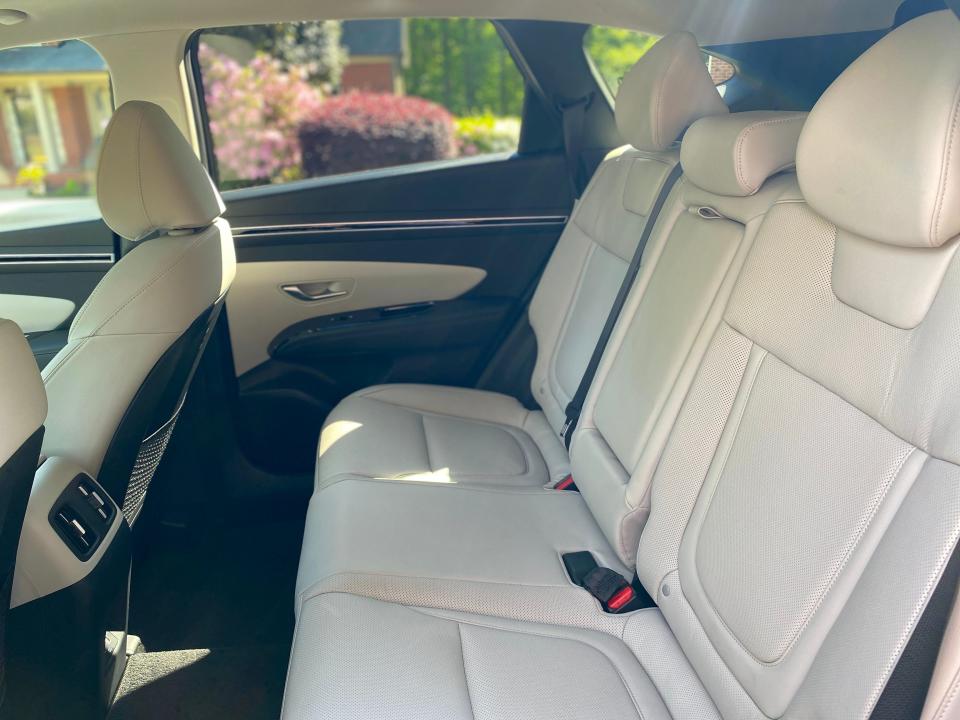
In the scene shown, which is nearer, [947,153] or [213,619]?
[947,153]

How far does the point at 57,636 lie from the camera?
4.36ft

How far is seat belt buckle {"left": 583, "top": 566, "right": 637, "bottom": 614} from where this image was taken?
1439 millimetres

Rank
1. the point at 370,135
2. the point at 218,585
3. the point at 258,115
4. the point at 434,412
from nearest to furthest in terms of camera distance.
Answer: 1. the point at 218,585
2. the point at 434,412
3. the point at 258,115
4. the point at 370,135

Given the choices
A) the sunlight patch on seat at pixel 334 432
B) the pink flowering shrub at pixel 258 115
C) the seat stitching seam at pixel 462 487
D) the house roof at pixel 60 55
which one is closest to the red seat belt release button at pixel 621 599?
the seat stitching seam at pixel 462 487

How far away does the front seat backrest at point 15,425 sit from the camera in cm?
102

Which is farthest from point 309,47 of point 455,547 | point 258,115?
point 455,547

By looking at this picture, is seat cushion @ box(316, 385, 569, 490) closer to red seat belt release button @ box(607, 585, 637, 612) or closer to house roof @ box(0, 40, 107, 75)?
red seat belt release button @ box(607, 585, 637, 612)

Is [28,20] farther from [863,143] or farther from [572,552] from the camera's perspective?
[863,143]

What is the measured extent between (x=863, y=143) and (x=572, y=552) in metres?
0.87

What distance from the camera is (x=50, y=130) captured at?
249 inches

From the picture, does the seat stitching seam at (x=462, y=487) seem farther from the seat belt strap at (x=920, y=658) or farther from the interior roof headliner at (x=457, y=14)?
the interior roof headliner at (x=457, y=14)

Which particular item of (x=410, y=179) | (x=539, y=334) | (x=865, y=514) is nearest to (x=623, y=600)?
(x=865, y=514)

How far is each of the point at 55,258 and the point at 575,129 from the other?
1479 mm

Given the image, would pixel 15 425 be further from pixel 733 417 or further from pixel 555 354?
pixel 555 354
